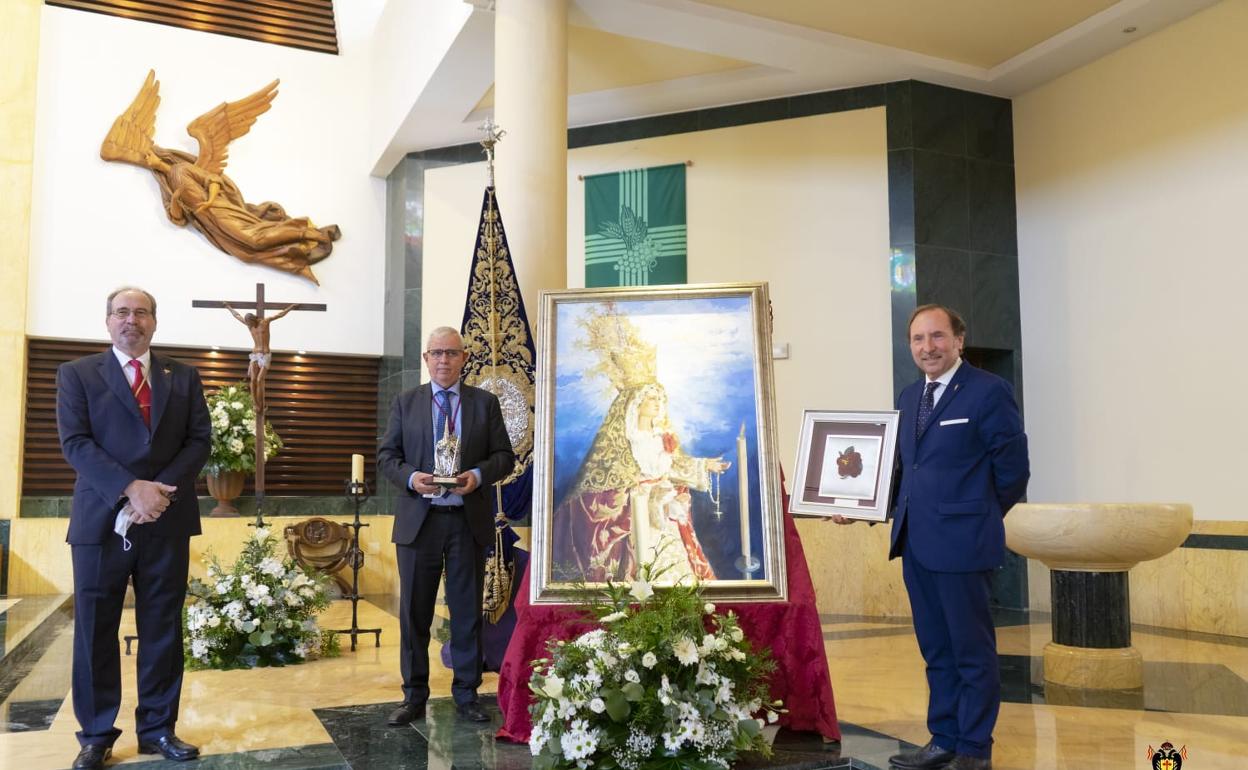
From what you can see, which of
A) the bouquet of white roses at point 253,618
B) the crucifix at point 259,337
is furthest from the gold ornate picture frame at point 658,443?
the crucifix at point 259,337

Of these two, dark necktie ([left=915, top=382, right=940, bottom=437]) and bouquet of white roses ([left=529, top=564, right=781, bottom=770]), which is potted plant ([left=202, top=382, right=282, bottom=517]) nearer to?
bouquet of white roses ([left=529, top=564, right=781, bottom=770])

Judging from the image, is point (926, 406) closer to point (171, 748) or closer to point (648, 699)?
point (648, 699)

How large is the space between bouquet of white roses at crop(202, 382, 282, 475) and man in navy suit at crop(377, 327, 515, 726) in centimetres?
519

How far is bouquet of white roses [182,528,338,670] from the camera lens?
593 cm

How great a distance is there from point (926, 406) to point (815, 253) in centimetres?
498

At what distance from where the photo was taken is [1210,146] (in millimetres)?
7102

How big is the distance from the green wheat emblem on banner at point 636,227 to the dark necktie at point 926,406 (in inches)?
210

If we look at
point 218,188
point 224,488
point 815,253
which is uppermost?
point 218,188

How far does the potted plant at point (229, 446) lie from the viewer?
29.9 feet

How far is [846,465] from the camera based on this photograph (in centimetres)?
393

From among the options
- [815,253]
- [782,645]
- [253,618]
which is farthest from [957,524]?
[815,253]

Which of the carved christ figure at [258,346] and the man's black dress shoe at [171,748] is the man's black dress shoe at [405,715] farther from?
the carved christ figure at [258,346]

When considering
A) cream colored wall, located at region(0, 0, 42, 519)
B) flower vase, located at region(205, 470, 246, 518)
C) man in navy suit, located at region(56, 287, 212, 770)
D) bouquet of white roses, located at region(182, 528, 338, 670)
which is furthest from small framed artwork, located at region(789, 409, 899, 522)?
cream colored wall, located at region(0, 0, 42, 519)

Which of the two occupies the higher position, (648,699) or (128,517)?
(128,517)
